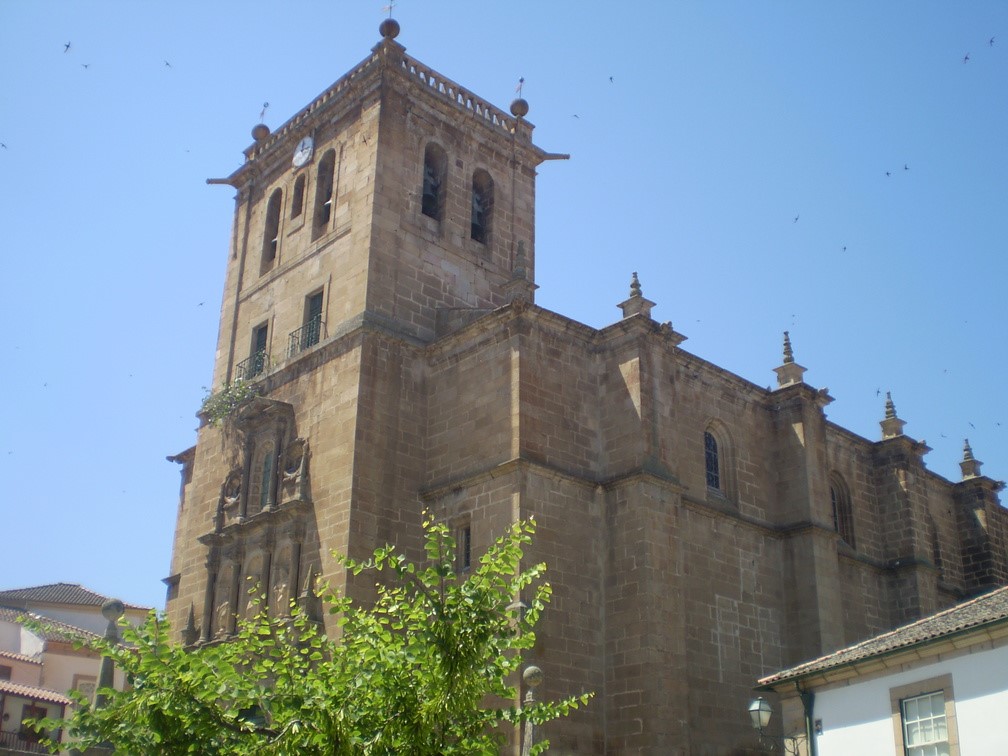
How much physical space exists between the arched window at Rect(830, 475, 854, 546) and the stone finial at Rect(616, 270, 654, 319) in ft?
26.3

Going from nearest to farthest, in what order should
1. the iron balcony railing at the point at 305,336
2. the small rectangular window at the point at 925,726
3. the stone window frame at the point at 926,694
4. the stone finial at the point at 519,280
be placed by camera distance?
the stone window frame at the point at 926,694 → the small rectangular window at the point at 925,726 → the stone finial at the point at 519,280 → the iron balcony railing at the point at 305,336

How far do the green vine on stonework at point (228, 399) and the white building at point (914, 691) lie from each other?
14.9 meters

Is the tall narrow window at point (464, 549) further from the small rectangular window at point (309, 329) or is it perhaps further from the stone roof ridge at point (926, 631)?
the stone roof ridge at point (926, 631)

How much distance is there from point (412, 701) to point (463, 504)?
1161cm

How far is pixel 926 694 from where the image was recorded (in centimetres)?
1608

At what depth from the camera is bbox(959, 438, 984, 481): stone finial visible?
35.1 meters

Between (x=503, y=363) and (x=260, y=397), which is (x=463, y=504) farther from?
(x=260, y=397)

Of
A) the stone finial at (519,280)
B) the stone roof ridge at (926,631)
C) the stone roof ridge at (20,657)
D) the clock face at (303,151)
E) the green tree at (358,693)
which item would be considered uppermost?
the clock face at (303,151)

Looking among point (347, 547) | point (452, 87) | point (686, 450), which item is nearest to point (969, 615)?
point (686, 450)

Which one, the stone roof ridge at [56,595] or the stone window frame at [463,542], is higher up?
the stone roof ridge at [56,595]

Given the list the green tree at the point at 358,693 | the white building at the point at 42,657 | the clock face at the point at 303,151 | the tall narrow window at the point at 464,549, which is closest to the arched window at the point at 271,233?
the clock face at the point at 303,151

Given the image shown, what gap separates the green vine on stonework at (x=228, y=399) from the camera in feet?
92.4

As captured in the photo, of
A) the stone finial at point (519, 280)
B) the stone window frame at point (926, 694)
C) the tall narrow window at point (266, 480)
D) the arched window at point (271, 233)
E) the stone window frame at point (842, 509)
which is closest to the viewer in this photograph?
the stone window frame at point (926, 694)

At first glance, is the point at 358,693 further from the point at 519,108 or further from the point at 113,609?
the point at 519,108
